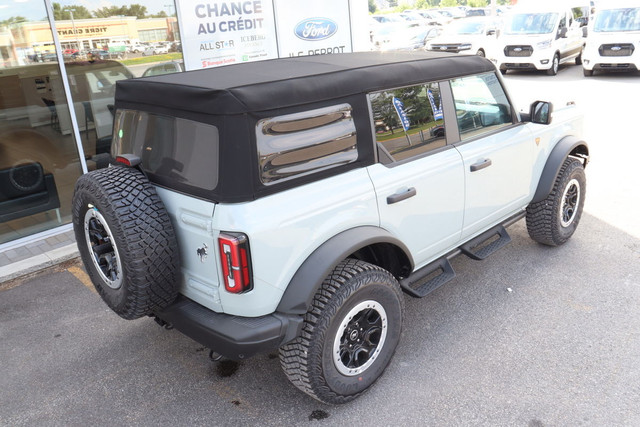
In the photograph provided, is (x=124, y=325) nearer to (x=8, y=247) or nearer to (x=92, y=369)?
(x=92, y=369)

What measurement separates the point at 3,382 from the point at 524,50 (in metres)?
15.8

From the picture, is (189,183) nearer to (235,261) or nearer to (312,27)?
(235,261)

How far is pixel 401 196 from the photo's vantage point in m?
3.36

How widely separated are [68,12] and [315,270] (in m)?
5.24

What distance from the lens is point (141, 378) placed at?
11.7 feet

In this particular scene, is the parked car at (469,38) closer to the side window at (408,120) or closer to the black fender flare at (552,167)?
the black fender flare at (552,167)

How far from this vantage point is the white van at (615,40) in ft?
46.8

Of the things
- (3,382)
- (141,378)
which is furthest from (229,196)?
(3,382)

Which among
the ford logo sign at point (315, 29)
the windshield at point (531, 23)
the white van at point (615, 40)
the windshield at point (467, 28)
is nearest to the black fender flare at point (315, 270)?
the ford logo sign at point (315, 29)

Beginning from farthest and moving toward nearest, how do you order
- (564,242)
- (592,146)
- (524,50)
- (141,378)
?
(524,50) < (592,146) < (564,242) < (141,378)

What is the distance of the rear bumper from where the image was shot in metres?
2.76

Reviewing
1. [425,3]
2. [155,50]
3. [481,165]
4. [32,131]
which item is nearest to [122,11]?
[155,50]

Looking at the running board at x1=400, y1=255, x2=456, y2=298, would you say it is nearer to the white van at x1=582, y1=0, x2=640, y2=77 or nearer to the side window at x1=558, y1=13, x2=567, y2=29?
the white van at x1=582, y1=0, x2=640, y2=77

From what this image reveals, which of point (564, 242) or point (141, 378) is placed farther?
point (564, 242)
